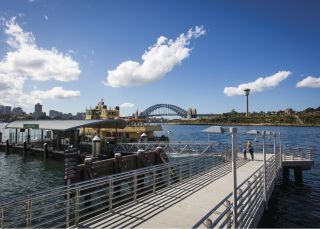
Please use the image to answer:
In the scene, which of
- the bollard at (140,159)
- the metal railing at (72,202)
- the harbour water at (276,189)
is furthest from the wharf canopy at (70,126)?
the metal railing at (72,202)

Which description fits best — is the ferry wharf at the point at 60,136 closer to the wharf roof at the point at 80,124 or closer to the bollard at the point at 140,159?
the wharf roof at the point at 80,124

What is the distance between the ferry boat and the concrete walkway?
20.5 meters

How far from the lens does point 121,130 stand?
41.4 m

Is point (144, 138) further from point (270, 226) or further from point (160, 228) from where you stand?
point (160, 228)

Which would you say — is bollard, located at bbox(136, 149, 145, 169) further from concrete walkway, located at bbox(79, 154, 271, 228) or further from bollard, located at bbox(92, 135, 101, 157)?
bollard, located at bbox(92, 135, 101, 157)

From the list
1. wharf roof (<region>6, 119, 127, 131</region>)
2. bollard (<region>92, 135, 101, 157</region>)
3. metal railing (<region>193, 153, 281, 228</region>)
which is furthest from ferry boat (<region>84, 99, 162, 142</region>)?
metal railing (<region>193, 153, 281, 228</region>)

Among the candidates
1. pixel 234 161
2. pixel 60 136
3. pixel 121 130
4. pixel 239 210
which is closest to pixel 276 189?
pixel 239 210

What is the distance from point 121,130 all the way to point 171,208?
3174 centimetres

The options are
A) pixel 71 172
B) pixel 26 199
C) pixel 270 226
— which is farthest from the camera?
pixel 270 226

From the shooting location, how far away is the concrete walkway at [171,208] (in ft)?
28.6

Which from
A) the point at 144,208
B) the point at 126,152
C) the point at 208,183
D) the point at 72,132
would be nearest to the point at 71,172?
the point at 144,208

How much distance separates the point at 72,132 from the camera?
114 ft

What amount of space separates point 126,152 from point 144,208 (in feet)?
72.9

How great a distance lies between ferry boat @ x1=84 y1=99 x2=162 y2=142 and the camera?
130 feet
